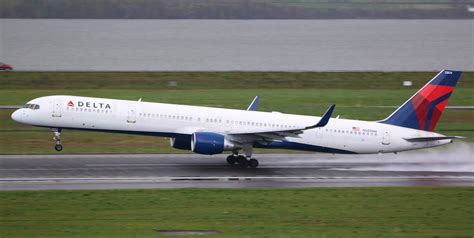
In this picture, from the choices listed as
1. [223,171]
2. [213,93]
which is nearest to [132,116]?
[223,171]

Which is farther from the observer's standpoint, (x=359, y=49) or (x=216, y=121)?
(x=359, y=49)

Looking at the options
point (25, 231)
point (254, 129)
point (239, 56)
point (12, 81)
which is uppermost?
point (239, 56)

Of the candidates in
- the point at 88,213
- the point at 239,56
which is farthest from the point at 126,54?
the point at 88,213

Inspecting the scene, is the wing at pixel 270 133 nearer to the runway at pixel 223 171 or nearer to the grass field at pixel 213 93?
the runway at pixel 223 171

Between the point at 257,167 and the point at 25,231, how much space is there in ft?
59.2

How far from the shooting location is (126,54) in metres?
171

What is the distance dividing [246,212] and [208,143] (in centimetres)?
1021

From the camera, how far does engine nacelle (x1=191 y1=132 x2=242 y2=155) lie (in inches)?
1590

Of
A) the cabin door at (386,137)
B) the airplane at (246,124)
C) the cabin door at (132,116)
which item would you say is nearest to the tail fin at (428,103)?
the airplane at (246,124)

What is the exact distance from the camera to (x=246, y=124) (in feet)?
140

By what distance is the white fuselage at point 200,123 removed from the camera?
42312mm

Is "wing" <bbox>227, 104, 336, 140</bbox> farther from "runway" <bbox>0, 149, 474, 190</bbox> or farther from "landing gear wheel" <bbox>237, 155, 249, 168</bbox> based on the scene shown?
"runway" <bbox>0, 149, 474, 190</bbox>

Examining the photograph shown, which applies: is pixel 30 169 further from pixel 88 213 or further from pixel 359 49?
pixel 359 49

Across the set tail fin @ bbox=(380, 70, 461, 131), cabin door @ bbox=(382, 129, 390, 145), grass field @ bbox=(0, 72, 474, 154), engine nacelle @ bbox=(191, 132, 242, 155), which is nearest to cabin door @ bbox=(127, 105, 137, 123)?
engine nacelle @ bbox=(191, 132, 242, 155)
